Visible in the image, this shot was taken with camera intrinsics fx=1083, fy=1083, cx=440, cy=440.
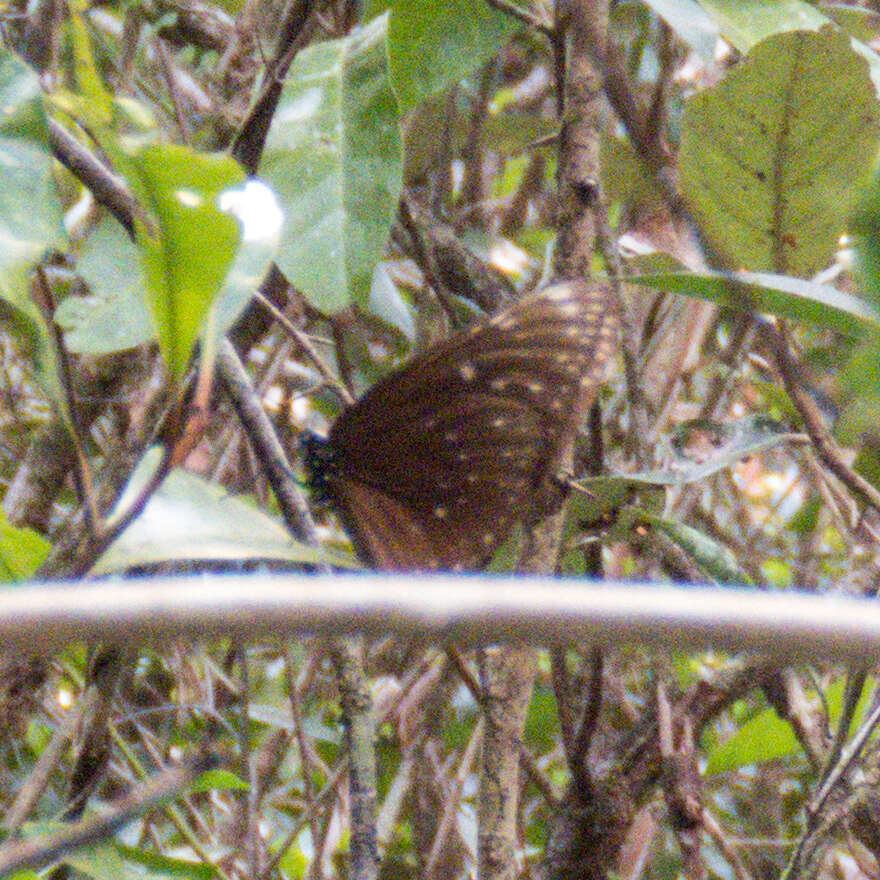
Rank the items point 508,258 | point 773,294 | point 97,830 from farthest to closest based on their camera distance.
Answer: point 508,258 < point 773,294 < point 97,830

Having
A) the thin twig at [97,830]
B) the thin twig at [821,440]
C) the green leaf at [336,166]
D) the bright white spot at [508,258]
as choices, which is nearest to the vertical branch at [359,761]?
the green leaf at [336,166]

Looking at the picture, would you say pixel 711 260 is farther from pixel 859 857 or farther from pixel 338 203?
pixel 859 857

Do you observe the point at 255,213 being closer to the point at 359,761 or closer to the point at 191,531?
the point at 191,531

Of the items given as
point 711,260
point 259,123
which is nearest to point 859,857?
point 711,260

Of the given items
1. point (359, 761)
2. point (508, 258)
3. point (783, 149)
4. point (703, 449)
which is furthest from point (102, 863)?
point (508, 258)

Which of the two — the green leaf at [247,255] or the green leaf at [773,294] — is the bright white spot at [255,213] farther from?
the green leaf at [773,294]
